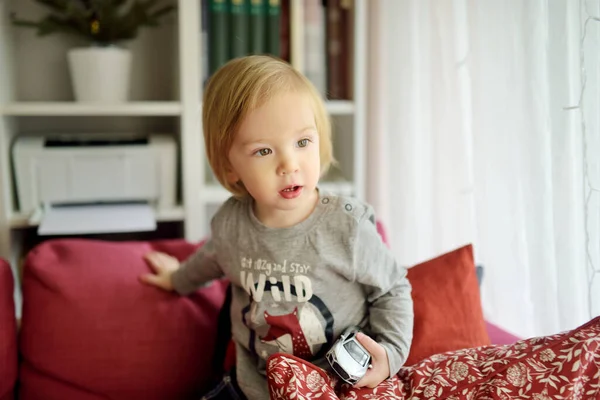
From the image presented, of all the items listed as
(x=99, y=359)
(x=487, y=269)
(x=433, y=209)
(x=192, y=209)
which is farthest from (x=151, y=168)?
(x=487, y=269)

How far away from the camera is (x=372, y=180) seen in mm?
1756

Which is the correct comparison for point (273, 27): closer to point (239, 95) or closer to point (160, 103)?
point (160, 103)

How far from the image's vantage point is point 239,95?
2.99 ft

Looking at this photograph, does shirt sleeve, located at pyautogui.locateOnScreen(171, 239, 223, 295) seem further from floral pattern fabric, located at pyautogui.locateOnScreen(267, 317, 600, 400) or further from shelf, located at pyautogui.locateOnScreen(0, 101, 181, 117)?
shelf, located at pyautogui.locateOnScreen(0, 101, 181, 117)

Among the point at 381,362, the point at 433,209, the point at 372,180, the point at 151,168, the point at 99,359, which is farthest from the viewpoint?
the point at 372,180

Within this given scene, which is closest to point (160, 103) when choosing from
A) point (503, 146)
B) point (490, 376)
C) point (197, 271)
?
point (197, 271)

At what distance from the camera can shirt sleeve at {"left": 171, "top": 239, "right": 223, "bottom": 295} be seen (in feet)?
3.60

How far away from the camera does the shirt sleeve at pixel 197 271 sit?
3.60ft

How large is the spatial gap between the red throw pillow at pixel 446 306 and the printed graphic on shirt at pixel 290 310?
0.16 metres

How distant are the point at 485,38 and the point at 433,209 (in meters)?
0.43

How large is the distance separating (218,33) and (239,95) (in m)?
0.72

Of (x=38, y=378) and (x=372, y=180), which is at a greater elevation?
(x=372, y=180)

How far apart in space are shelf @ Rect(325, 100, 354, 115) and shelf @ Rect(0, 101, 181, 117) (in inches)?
15.1

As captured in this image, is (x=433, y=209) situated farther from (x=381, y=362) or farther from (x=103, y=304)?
(x=103, y=304)
